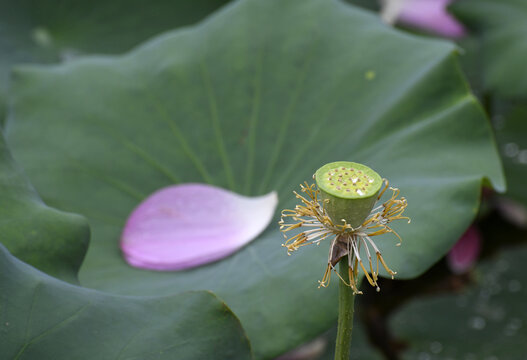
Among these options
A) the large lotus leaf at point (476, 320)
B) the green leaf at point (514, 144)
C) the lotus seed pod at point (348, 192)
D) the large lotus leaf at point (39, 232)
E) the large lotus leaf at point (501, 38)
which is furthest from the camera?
the green leaf at point (514, 144)

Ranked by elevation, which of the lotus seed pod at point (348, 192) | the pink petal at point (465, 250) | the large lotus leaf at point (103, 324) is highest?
the lotus seed pod at point (348, 192)

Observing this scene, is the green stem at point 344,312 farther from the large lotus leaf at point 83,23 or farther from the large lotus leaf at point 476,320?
the large lotus leaf at point 83,23

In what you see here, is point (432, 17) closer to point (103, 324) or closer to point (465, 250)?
point (465, 250)

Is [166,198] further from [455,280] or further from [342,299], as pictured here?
[455,280]

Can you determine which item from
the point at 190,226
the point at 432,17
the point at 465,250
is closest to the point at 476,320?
the point at 465,250

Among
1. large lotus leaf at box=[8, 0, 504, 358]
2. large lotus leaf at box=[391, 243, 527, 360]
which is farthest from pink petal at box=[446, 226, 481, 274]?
large lotus leaf at box=[8, 0, 504, 358]

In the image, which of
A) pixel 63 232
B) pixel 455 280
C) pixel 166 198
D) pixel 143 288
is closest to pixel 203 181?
pixel 166 198

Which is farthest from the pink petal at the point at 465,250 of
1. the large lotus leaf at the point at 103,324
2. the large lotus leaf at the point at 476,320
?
the large lotus leaf at the point at 103,324
